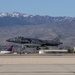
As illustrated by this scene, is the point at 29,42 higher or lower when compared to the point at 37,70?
higher

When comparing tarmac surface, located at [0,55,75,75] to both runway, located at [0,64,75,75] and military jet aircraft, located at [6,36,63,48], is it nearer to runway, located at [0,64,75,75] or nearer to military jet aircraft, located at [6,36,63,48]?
runway, located at [0,64,75,75]

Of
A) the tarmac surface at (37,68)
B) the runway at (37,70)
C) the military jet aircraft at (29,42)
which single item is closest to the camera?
the runway at (37,70)

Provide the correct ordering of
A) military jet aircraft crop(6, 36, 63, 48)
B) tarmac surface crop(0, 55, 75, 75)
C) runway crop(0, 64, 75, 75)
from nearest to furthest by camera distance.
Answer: runway crop(0, 64, 75, 75)
tarmac surface crop(0, 55, 75, 75)
military jet aircraft crop(6, 36, 63, 48)

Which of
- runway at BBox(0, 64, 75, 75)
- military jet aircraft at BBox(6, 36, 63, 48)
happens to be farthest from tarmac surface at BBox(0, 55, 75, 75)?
military jet aircraft at BBox(6, 36, 63, 48)

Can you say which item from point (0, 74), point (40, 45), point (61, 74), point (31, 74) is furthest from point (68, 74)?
point (40, 45)

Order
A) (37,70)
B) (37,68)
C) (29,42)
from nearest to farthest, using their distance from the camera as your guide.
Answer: (37,70), (37,68), (29,42)

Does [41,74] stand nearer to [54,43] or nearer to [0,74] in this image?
[0,74]

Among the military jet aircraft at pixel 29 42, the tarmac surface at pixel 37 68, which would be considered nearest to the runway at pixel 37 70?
the tarmac surface at pixel 37 68

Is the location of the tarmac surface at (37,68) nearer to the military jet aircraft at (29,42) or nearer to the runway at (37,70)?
the runway at (37,70)

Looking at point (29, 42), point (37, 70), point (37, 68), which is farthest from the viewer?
point (29, 42)

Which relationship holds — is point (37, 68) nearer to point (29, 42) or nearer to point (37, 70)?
point (37, 70)

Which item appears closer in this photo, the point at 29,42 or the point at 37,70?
the point at 37,70

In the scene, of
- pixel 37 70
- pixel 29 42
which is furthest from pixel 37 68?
pixel 29 42

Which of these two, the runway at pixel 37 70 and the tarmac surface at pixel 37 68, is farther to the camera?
the tarmac surface at pixel 37 68
